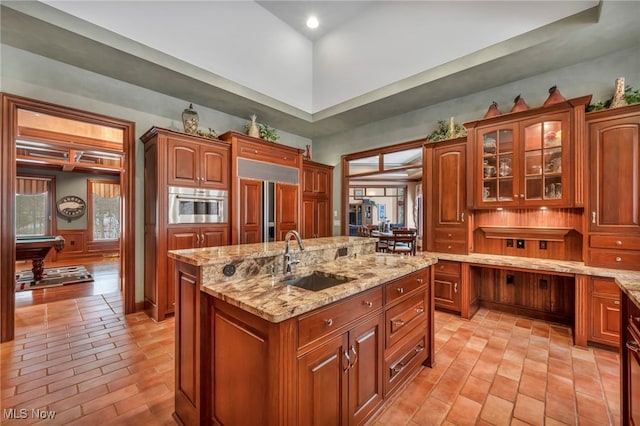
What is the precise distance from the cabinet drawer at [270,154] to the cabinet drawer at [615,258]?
12.8 feet

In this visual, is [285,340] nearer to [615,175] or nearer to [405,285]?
[405,285]

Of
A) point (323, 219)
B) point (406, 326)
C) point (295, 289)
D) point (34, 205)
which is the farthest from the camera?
point (34, 205)

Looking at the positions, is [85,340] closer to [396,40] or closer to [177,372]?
[177,372]

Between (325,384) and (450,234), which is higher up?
(450,234)

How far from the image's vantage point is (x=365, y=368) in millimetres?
1583

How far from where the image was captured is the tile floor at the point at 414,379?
175 centimetres

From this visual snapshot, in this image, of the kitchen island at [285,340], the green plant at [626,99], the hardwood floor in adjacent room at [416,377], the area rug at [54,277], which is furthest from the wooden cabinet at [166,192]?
the green plant at [626,99]

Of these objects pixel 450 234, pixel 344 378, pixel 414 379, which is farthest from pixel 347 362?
pixel 450 234

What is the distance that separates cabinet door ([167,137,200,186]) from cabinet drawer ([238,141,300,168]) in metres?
0.64

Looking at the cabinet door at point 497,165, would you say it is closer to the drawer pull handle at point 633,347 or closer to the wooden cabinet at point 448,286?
the wooden cabinet at point 448,286

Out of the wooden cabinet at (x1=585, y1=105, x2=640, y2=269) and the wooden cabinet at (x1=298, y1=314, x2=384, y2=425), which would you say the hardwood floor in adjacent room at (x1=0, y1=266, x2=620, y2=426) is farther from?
the wooden cabinet at (x1=585, y1=105, x2=640, y2=269)

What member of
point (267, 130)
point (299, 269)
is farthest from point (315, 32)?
point (299, 269)

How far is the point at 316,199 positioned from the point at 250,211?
1.66 meters

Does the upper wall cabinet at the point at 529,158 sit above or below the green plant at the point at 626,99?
below
